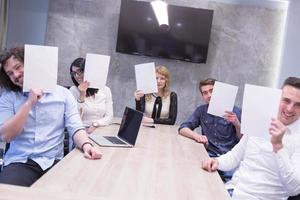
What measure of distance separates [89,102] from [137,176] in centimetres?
149

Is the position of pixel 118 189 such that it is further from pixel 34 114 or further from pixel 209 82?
pixel 209 82

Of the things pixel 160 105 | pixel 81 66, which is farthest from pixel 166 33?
pixel 81 66

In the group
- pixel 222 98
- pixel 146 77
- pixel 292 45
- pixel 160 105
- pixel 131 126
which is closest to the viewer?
pixel 131 126

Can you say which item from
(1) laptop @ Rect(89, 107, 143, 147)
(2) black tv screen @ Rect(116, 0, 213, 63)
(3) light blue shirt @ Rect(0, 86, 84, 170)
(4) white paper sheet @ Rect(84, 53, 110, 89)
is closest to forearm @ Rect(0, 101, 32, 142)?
(3) light blue shirt @ Rect(0, 86, 84, 170)

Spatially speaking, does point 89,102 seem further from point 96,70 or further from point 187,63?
point 187,63

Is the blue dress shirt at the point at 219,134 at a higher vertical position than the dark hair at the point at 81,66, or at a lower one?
lower

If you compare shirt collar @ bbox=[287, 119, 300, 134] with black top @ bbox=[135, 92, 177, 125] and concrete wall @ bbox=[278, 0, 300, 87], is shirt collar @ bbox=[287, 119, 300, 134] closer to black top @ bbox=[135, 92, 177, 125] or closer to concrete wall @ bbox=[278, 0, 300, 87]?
black top @ bbox=[135, 92, 177, 125]

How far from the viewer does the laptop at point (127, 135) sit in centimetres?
214

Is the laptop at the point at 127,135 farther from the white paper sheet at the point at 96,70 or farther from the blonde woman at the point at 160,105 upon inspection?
the blonde woman at the point at 160,105

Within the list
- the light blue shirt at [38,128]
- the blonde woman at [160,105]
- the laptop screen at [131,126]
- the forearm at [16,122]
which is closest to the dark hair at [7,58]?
the light blue shirt at [38,128]

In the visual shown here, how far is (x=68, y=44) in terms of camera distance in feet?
14.6

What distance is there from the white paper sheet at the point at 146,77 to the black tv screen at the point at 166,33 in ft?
4.54

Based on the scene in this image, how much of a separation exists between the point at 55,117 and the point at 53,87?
21cm

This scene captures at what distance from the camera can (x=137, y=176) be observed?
1567 mm
